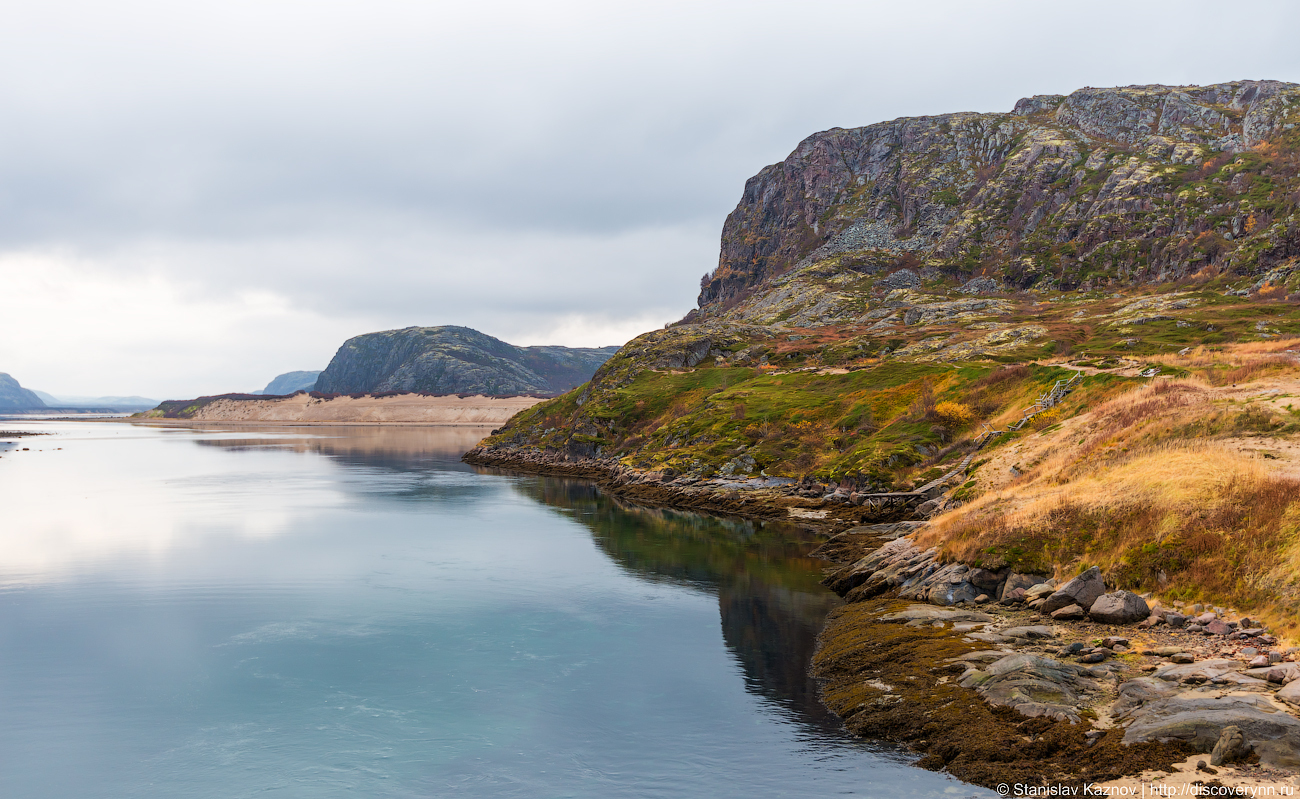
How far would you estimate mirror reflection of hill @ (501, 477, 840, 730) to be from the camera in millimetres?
28453

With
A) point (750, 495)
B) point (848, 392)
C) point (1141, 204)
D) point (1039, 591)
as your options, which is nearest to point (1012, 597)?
point (1039, 591)

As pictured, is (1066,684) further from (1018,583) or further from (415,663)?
(415,663)

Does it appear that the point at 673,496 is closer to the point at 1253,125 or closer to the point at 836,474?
the point at 836,474

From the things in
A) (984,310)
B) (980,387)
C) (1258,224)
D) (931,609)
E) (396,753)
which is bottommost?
(396,753)

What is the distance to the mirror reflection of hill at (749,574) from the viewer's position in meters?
28.5

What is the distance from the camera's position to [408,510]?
257 feet

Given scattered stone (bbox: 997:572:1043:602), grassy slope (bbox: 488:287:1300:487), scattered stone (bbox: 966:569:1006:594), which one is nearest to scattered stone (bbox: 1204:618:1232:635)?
scattered stone (bbox: 997:572:1043:602)

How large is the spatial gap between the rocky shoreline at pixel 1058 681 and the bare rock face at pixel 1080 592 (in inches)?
1.9

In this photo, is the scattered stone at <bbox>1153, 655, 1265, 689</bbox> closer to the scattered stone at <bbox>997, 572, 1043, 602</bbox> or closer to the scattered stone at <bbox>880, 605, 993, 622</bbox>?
the scattered stone at <bbox>880, 605, 993, 622</bbox>

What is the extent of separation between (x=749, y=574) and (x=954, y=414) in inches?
1475

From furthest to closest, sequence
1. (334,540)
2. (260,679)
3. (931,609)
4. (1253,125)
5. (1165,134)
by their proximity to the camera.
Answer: (1165,134) < (1253,125) < (334,540) < (931,609) < (260,679)

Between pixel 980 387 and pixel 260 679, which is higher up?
pixel 980 387

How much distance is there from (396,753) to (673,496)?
198 feet

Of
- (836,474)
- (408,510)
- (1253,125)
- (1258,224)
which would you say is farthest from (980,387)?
(1253,125)
